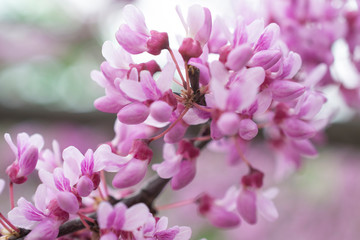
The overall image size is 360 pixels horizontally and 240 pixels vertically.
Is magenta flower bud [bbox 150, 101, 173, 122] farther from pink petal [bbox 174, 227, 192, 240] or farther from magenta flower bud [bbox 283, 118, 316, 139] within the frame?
magenta flower bud [bbox 283, 118, 316, 139]

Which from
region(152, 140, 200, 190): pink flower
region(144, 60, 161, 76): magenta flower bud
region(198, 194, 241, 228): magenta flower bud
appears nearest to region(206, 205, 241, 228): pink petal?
region(198, 194, 241, 228): magenta flower bud

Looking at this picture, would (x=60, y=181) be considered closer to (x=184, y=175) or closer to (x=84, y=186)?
(x=84, y=186)

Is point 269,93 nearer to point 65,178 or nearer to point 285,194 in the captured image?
point 65,178

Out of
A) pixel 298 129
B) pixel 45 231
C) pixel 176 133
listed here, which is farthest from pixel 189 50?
pixel 45 231

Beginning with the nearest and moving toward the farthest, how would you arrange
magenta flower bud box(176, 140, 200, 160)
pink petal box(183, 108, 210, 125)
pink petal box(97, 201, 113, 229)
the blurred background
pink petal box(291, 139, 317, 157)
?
pink petal box(97, 201, 113, 229)
pink petal box(183, 108, 210, 125)
magenta flower bud box(176, 140, 200, 160)
pink petal box(291, 139, 317, 157)
the blurred background

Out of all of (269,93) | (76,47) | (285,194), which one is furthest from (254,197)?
(76,47)

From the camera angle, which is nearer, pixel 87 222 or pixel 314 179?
pixel 87 222

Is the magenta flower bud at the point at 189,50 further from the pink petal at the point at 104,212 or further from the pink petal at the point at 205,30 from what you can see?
the pink petal at the point at 104,212
